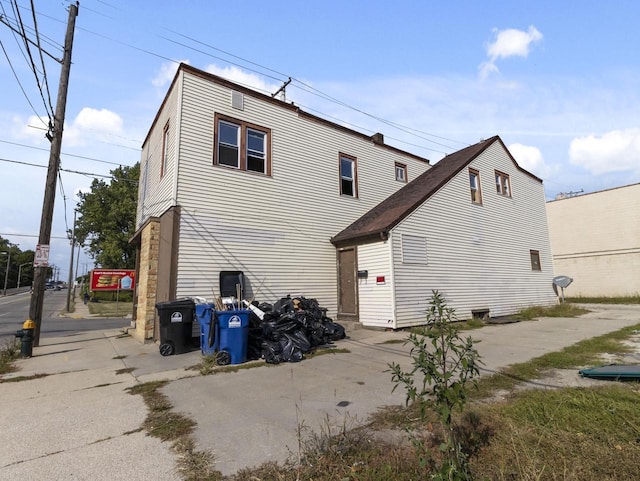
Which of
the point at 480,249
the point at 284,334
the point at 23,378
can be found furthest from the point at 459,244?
the point at 23,378

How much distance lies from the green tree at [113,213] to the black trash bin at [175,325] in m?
32.5

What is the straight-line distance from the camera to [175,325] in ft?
26.2

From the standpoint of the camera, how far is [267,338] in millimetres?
7461

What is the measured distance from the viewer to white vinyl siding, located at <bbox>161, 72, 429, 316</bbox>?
9.61 meters

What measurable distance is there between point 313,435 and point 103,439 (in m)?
2.21

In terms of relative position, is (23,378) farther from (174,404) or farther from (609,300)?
(609,300)

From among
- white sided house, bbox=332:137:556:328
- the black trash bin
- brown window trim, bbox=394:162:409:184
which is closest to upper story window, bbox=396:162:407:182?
brown window trim, bbox=394:162:409:184

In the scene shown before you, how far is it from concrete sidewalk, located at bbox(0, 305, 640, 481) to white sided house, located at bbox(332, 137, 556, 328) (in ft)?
9.50

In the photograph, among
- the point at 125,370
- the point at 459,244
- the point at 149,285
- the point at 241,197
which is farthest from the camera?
the point at 459,244

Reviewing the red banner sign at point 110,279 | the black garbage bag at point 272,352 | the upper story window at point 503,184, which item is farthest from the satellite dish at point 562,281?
the red banner sign at point 110,279

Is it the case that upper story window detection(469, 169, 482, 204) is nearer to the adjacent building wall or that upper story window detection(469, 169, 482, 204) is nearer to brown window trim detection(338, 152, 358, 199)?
brown window trim detection(338, 152, 358, 199)

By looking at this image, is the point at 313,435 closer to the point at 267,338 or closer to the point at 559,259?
the point at 267,338

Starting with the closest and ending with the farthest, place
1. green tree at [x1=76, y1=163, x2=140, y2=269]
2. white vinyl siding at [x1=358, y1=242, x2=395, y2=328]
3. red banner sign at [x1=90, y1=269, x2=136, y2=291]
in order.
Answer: white vinyl siding at [x1=358, y1=242, x2=395, y2=328] < red banner sign at [x1=90, y1=269, x2=136, y2=291] < green tree at [x1=76, y1=163, x2=140, y2=269]

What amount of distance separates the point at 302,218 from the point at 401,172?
22.7 ft
